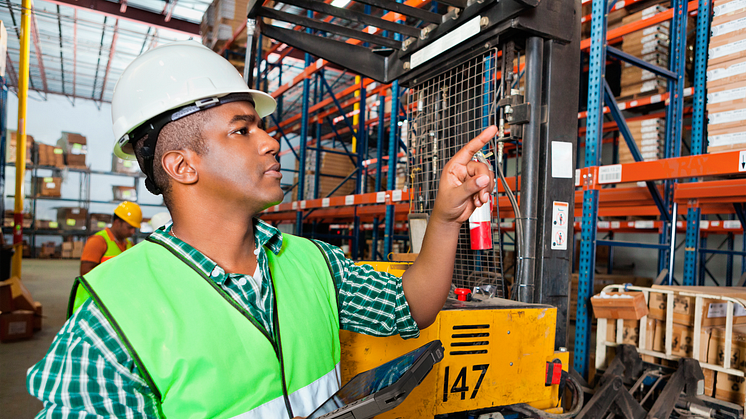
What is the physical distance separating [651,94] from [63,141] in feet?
64.7

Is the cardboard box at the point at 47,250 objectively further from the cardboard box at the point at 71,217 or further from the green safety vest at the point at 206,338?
the green safety vest at the point at 206,338

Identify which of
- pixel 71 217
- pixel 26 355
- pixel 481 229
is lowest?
pixel 26 355

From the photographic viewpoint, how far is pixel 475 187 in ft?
3.85

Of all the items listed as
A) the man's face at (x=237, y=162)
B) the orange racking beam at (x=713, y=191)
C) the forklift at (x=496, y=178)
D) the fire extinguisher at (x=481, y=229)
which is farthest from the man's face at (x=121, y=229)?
the orange racking beam at (x=713, y=191)

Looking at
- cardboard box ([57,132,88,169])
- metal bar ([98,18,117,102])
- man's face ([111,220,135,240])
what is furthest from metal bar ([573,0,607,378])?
cardboard box ([57,132,88,169])

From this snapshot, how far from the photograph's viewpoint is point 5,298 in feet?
18.0

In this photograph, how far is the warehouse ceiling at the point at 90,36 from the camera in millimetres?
12781

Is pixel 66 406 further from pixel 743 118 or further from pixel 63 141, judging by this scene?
pixel 63 141

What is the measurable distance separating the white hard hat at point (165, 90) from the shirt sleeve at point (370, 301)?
1.94 feet

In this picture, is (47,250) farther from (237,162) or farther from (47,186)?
(237,162)

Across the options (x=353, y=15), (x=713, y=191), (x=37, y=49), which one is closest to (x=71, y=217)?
(x=37, y=49)

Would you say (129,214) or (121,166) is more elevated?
(121,166)

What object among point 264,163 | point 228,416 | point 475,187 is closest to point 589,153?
point 475,187

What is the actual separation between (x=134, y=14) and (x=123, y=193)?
357 inches
